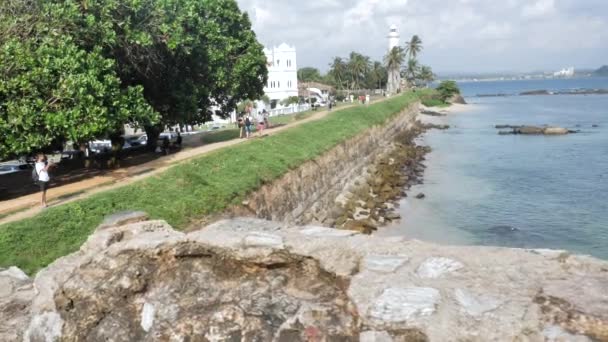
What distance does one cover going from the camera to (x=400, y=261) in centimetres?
665

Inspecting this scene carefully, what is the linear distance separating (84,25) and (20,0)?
205 cm

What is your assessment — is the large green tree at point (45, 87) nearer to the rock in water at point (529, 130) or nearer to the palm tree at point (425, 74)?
the rock in water at point (529, 130)

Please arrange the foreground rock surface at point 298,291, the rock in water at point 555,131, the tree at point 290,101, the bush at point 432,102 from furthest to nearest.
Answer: the bush at point 432,102, the tree at point 290,101, the rock in water at point 555,131, the foreground rock surface at point 298,291

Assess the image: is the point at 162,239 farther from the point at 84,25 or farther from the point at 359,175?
the point at 359,175

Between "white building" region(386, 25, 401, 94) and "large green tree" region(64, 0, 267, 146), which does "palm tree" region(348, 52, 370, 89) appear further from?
"large green tree" region(64, 0, 267, 146)

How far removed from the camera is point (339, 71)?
11312 centimetres

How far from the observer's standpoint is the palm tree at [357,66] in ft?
363

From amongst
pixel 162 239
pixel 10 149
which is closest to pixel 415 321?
pixel 162 239

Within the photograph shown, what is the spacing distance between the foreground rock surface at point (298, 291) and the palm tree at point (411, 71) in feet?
377

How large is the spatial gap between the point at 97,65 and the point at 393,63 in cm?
9201

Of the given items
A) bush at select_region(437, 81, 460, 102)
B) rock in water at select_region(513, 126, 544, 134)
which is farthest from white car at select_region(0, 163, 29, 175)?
bush at select_region(437, 81, 460, 102)

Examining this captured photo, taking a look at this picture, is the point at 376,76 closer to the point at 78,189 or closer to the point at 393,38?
the point at 393,38

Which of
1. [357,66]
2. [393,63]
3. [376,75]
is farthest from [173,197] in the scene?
[376,75]

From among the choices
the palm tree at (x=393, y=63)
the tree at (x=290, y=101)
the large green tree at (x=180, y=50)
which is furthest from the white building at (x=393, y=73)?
the large green tree at (x=180, y=50)
